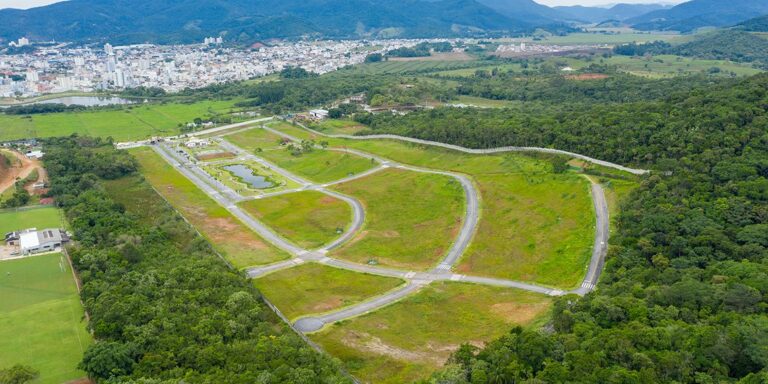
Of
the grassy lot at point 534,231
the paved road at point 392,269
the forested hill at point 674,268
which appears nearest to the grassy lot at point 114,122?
the paved road at point 392,269

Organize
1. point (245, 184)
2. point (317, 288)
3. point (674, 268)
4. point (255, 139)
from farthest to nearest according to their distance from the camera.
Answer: point (255, 139) → point (245, 184) → point (317, 288) → point (674, 268)

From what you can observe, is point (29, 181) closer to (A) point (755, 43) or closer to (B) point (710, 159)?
(B) point (710, 159)

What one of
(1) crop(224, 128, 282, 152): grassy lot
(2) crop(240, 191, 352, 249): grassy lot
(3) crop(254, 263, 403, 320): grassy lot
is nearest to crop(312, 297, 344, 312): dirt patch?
(3) crop(254, 263, 403, 320): grassy lot

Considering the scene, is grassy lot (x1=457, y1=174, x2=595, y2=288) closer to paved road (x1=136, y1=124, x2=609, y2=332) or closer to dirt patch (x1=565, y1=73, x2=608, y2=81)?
paved road (x1=136, y1=124, x2=609, y2=332)

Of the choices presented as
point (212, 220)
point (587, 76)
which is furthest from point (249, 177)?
point (587, 76)

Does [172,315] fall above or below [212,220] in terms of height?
above

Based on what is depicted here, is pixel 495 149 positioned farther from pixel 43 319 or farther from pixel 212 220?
pixel 43 319
